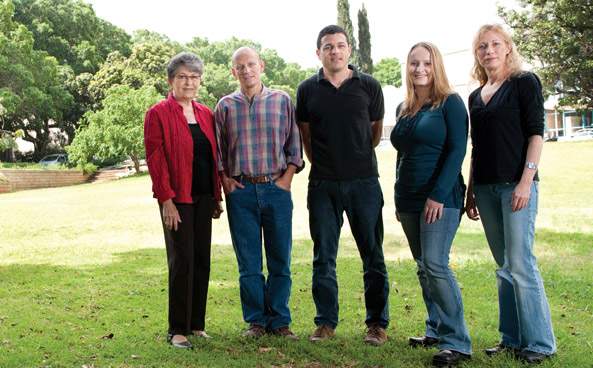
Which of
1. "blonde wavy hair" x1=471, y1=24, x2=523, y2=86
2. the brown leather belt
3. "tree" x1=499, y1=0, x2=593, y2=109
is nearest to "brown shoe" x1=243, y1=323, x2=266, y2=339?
the brown leather belt

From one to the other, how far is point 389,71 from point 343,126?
83001 mm

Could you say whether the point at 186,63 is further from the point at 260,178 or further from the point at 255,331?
the point at 255,331

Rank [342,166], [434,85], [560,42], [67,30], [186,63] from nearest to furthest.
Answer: [434,85] < [342,166] < [186,63] < [560,42] < [67,30]

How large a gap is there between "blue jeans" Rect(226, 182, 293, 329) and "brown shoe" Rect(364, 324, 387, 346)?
0.62 metres

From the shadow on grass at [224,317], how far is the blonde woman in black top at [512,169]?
34 cm

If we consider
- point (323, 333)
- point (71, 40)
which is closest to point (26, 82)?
point (71, 40)

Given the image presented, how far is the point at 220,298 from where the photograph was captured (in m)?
7.35

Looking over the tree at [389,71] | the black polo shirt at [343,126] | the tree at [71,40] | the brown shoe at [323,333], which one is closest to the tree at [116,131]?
the tree at [71,40]

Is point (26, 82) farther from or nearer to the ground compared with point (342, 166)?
farther from the ground

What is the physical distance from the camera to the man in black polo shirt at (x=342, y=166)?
4984 millimetres

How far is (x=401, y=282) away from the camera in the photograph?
7.97 metres

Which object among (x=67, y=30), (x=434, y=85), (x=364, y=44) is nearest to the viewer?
(x=434, y=85)

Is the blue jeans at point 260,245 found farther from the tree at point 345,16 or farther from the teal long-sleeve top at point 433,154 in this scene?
the tree at point 345,16

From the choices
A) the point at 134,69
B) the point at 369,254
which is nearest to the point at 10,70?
the point at 134,69
